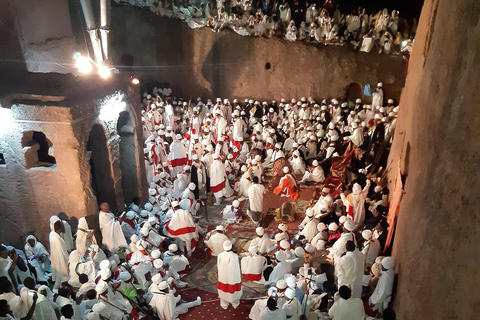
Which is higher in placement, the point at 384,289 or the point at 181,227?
the point at 384,289

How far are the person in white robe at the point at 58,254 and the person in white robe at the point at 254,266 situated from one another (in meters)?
3.67

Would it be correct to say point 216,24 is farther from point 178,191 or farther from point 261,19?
point 178,191

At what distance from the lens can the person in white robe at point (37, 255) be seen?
321 inches

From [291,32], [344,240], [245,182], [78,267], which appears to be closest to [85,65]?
[78,267]

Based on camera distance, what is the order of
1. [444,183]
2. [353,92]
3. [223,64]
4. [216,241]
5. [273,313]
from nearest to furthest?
[444,183] → [273,313] → [216,241] → [353,92] → [223,64]

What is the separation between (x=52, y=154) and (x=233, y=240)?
15.0 feet

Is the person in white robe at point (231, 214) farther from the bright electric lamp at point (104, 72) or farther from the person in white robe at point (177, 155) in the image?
the bright electric lamp at point (104, 72)

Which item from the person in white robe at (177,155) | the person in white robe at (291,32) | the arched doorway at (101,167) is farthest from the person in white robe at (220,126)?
the arched doorway at (101,167)

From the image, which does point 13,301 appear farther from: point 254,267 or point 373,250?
point 373,250

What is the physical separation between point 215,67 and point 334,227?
1176 centimetres

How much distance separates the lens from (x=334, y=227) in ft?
26.3

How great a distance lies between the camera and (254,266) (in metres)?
7.71

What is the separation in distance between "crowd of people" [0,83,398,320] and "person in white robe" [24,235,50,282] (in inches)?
1.2

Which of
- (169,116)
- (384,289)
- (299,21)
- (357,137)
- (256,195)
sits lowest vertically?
(256,195)
